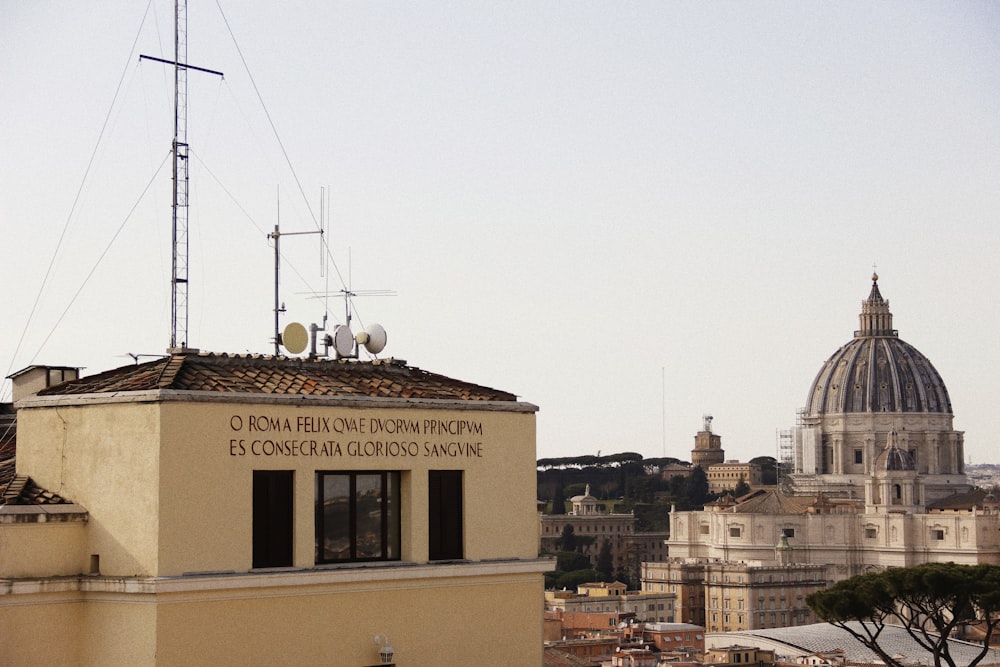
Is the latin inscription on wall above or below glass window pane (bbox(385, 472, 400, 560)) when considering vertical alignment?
above

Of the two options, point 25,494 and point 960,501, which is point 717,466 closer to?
point 960,501

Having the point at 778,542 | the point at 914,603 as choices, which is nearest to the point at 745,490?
the point at 778,542

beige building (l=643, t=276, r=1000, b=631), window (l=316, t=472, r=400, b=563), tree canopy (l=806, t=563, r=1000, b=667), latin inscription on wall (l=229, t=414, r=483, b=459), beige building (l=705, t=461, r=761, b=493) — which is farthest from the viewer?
beige building (l=705, t=461, r=761, b=493)

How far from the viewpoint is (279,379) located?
987cm

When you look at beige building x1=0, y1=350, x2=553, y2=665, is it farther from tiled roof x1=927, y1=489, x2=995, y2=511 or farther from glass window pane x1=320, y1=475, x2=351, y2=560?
tiled roof x1=927, y1=489, x2=995, y2=511

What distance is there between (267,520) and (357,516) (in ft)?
2.20

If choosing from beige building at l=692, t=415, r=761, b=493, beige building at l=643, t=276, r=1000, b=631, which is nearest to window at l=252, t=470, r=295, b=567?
beige building at l=643, t=276, r=1000, b=631

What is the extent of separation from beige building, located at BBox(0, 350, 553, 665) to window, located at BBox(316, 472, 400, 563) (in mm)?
11

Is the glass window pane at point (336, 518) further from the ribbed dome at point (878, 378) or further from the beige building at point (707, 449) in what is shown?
the beige building at point (707, 449)

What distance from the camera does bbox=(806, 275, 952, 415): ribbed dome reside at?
116 meters

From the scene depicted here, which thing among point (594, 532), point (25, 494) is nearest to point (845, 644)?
point (25, 494)

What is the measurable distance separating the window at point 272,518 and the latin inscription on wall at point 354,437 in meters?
0.16

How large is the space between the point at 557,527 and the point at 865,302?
A: 27.8m

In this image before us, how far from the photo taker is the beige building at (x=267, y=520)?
29.3 feet
